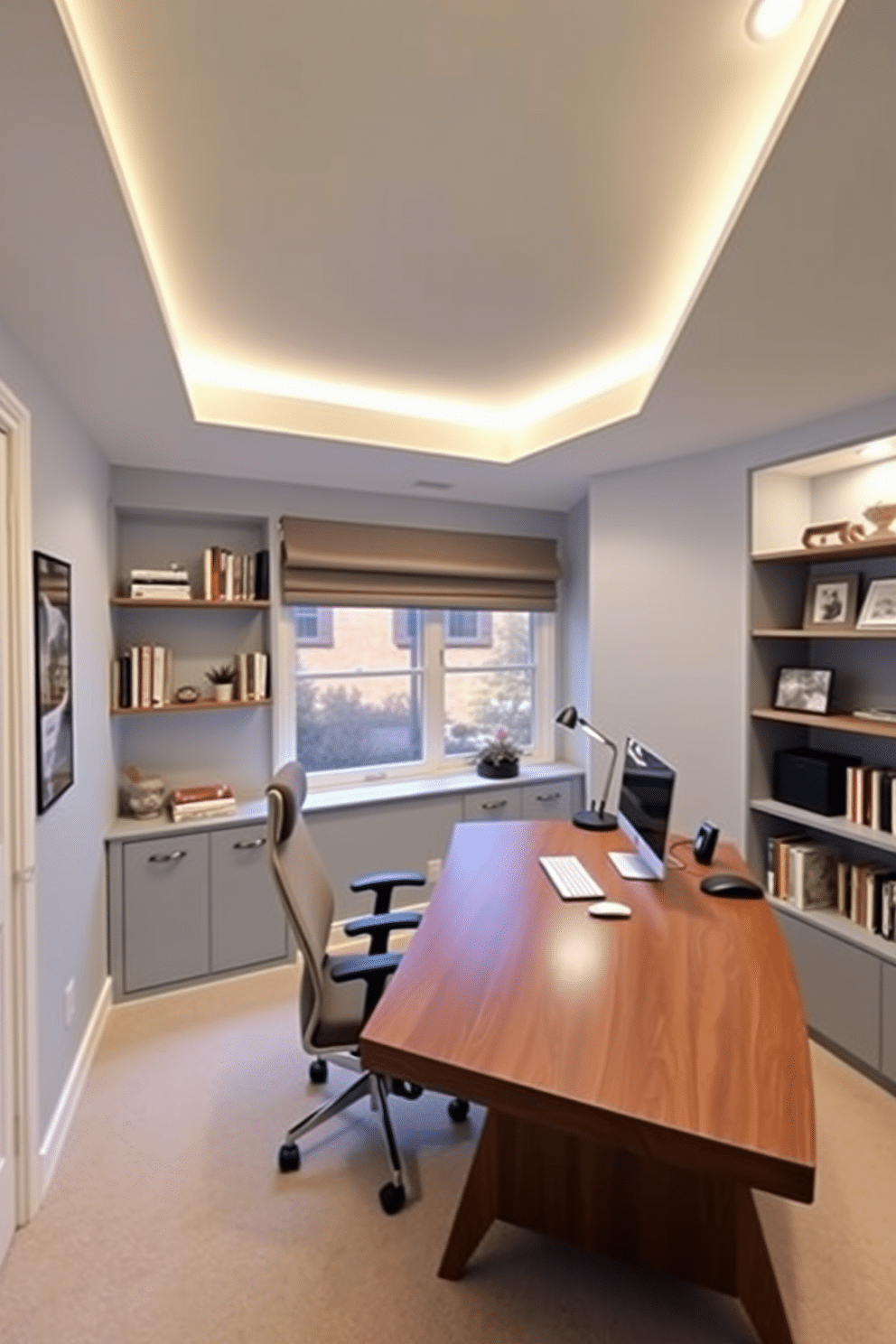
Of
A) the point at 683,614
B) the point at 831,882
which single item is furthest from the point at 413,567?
the point at 831,882

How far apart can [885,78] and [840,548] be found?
5.66 feet

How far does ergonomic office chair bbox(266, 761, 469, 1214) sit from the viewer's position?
72.5 inches

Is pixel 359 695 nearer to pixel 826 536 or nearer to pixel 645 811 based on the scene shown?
pixel 645 811

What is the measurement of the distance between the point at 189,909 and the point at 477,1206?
6.07 ft

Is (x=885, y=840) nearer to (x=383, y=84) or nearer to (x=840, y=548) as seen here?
(x=840, y=548)

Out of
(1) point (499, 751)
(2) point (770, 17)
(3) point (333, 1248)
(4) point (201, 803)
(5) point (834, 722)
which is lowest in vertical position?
(3) point (333, 1248)

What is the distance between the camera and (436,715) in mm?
4062

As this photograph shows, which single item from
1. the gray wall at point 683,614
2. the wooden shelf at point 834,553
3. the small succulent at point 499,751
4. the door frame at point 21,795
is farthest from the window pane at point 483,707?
the door frame at point 21,795

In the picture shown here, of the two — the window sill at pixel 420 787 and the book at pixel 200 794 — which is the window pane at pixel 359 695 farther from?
the book at pixel 200 794

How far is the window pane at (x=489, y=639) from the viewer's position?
4121 mm

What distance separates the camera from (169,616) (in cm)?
330

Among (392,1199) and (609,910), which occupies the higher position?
(609,910)

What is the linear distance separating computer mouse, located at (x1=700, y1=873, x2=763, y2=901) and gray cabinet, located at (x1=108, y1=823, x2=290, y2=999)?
1.80 metres

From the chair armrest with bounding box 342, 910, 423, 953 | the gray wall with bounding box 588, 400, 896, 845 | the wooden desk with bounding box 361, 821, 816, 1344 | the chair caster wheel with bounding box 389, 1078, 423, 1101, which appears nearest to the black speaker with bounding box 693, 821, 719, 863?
the wooden desk with bounding box 361, 821, 816, 1344
